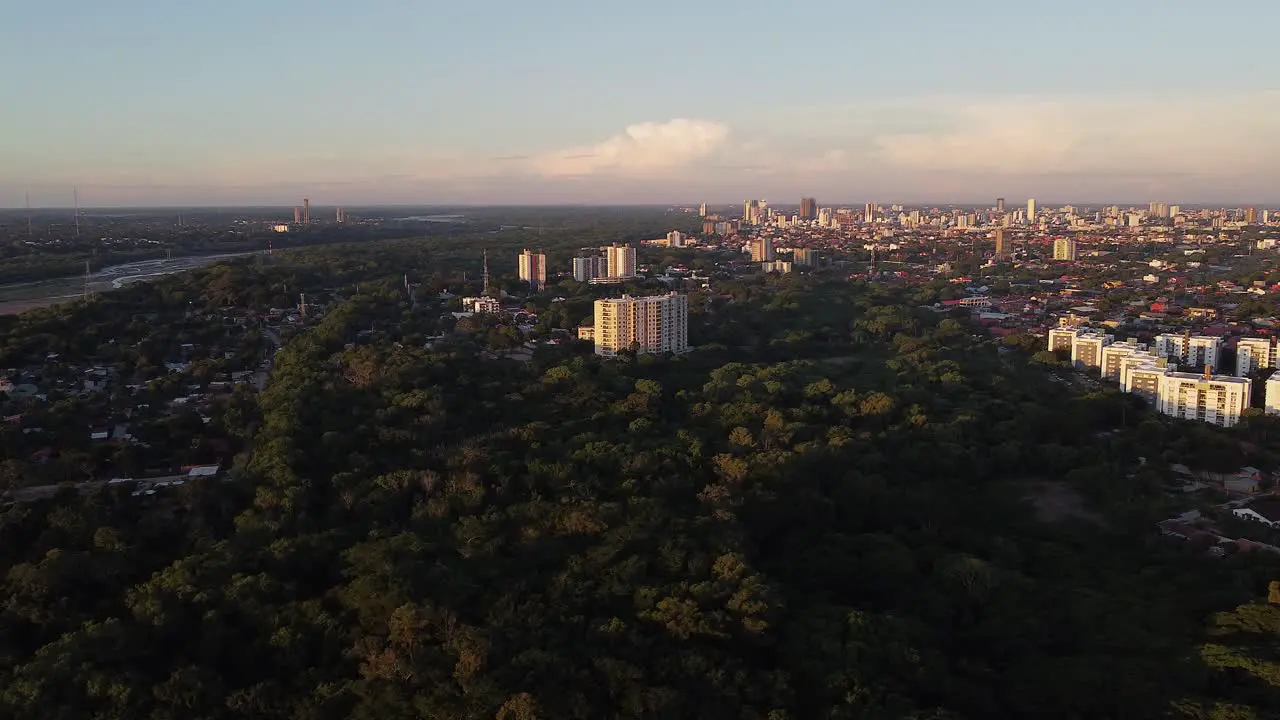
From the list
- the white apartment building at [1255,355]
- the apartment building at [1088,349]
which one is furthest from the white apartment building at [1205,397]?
the white apartment building at [1255,355]

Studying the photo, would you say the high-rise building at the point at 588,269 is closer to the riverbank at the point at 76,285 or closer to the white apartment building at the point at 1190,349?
the riverbank at the point at 76,285

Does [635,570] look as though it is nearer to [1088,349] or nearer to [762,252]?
[1088,349]

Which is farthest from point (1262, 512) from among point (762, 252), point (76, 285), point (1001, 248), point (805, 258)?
point (1001, 248)

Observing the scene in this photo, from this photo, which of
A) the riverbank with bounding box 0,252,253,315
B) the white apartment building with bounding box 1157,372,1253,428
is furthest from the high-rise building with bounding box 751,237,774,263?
the white apartment building with bounding box 1157,372,1253,428

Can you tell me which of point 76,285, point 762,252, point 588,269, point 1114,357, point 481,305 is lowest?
point 1114,357

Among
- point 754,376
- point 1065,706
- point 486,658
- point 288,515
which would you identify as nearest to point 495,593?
point 486,658

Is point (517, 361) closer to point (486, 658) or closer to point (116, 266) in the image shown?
point (486, 658)

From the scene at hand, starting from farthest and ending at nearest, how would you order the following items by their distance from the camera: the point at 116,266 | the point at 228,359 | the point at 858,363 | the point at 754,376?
1. the point at 116,266
2. the point at 858,363
3. the point at 228,359
4. the point at 754,376
